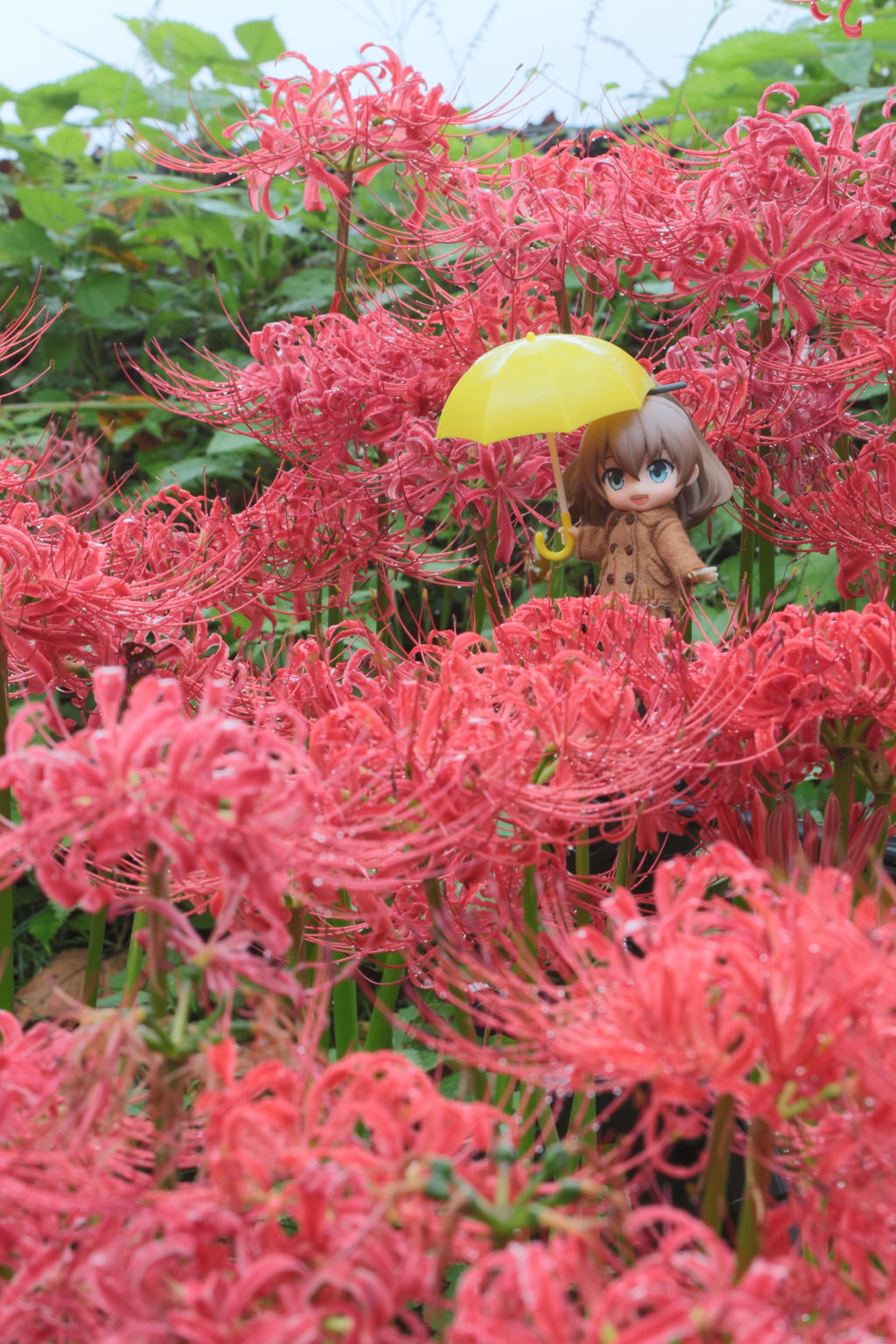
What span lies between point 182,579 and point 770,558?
2.71 ft

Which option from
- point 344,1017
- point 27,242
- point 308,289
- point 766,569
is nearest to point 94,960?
point 344,1017

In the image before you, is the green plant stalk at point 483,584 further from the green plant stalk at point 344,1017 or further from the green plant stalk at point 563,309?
the green plant stalk at point 344,1017

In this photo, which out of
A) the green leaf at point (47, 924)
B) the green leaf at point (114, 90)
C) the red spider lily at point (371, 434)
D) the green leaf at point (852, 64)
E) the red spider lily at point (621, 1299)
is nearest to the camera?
the red spider lily at point (621, 1299)

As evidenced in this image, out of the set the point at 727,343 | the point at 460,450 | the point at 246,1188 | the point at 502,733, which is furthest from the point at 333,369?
the point at 246,1188

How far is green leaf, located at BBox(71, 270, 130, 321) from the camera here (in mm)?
2816

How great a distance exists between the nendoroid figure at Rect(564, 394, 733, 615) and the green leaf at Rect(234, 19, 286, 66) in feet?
7.08

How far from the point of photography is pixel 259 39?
300 cm

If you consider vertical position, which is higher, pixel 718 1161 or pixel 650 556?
pixel 650 556

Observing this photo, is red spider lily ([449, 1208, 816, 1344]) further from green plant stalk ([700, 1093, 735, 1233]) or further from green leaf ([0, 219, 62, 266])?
green leaf ([0, 219, 62, 266])

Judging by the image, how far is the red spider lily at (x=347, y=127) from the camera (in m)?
1.46

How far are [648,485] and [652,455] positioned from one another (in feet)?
0.11

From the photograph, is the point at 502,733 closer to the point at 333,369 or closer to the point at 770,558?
the point at 333,369

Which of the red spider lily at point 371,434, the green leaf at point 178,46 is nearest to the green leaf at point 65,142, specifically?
the green leaf at point 178,46

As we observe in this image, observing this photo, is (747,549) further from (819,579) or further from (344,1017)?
(344,1017)
